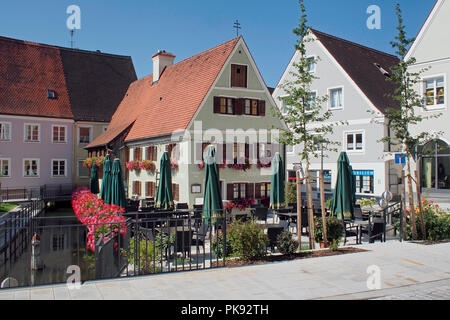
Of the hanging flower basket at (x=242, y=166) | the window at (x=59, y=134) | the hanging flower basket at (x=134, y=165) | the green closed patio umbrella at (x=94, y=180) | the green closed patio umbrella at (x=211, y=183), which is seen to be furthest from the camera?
the window at (x=59, y=134)

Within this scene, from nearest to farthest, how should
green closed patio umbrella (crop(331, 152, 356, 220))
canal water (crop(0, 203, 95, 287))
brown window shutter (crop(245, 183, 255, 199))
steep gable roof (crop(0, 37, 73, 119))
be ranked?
1. canal water (crop(0, 203, 95, 287))
2. green closed patio umbrella (crop(331, 152, 356, 220))
3. brown window shutter (crop(245, 183, 255, 199))
4. steep gable roof (crop(0, 37, 73, 119))

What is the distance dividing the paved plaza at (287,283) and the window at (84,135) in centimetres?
3126

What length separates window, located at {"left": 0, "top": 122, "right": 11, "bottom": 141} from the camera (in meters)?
33.7

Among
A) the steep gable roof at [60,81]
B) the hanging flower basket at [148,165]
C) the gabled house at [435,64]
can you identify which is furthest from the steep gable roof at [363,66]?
the steep gable roof at [60,81]

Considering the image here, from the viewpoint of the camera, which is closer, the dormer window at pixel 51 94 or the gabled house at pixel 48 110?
the gabled house at pixel 48 110

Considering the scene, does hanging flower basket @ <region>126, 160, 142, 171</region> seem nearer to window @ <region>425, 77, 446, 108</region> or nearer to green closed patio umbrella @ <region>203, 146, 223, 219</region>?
green closed patio umbrella @ <region>203, 146, 223, 219</region>

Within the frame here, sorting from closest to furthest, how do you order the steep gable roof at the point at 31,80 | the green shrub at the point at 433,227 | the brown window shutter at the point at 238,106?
the green shrub at the point at 433,227 → the brown window shutter at the point at 238,106 → the steep gable roof at the point at 31,80

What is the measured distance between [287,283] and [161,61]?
25284mm

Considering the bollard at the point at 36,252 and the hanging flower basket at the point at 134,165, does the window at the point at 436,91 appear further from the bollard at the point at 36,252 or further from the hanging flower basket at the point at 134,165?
the bollard at the point at 36,252

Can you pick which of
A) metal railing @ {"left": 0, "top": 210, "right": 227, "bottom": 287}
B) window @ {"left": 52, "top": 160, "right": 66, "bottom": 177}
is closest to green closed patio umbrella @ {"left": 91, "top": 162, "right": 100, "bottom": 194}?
window @ {"left": 52, "top": 160, "right": 66, "bottom": 177}

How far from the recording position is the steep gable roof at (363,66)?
30530mm

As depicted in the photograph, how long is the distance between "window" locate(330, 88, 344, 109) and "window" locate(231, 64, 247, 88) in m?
11.5

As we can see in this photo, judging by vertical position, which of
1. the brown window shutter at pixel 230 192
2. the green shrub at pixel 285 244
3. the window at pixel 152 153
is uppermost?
the window at pixel 152 153
